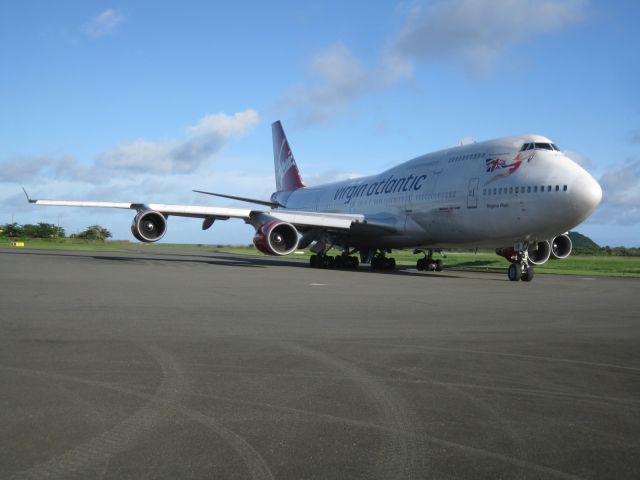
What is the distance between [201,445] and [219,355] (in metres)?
2.47

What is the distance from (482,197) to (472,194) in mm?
506

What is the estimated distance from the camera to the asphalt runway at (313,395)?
3.17 meters

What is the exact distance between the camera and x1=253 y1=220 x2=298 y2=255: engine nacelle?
22.7 metres

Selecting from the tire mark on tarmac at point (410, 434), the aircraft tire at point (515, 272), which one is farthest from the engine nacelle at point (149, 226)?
the tire mark on tarmac at point (410, 434)

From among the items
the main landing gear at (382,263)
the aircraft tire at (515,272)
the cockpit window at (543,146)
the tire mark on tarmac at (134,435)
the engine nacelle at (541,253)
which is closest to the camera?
the tire mark on tarmac at (134,435)

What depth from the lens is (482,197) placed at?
65.8 ft

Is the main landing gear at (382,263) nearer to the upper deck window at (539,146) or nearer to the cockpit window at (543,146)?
the upper deck window at (539,146)

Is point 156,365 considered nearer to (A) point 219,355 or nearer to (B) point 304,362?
(A) point 219,355

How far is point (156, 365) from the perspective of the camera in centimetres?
530

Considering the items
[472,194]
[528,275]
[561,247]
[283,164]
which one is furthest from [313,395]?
[283,164]

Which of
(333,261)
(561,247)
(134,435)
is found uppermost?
(561,247)

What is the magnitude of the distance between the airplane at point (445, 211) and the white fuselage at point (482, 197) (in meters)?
0.04

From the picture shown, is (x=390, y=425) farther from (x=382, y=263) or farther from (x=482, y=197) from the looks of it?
(x=382, y=263)

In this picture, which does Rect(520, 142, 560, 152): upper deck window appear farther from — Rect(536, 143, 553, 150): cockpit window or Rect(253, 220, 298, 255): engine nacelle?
Rect(253, 220, 298, 255): engine nacelle
